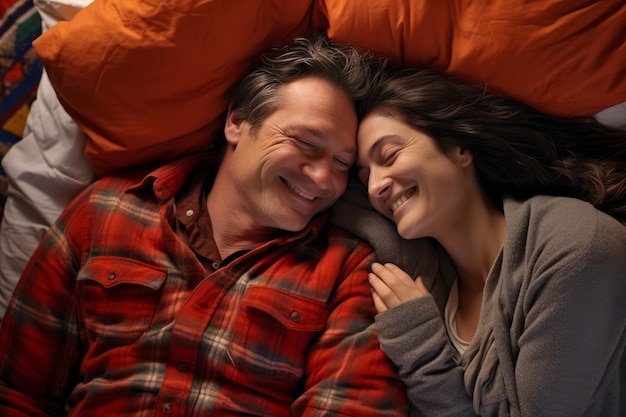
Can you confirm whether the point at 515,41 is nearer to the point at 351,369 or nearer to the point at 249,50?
the point at 249,50

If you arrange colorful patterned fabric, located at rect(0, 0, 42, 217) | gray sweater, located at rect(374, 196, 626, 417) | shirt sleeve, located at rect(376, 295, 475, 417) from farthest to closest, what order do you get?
colorful patterned fabric, located at rect(0, 0, 42, 217)
shirt sleeve, located at rect(376, 295, 475, 417)
gray sweater, located at rect(374, 196, 626, 417)

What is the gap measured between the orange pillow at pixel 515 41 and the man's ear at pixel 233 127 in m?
0.29

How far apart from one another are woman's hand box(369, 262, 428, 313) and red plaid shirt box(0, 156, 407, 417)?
3 cm

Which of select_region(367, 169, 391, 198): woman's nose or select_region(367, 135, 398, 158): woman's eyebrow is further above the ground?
select_region(367, 135, 398, 158): woman's eyebrow

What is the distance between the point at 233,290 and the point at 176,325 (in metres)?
0.14

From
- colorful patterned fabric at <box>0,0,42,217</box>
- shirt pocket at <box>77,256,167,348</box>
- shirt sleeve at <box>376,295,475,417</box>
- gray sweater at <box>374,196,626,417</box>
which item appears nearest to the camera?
gray sweater at <box>374,196,626,417</box>

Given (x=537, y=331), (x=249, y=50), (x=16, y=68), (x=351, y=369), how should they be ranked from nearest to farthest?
(x=537, y=331)
(x=351, y=369)
(x=249, y=50)
(x=16, y=68)

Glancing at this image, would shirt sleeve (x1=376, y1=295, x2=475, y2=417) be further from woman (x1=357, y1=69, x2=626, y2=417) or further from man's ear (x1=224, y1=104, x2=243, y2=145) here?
man's ear (x1=224, y1=104, x2=243, y2=145)

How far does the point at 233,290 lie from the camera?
4.56ft

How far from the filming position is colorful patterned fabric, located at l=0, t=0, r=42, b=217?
5.49 feet

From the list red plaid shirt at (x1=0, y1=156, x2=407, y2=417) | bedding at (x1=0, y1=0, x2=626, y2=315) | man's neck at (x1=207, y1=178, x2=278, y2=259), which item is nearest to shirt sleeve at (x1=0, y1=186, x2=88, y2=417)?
red plaid shirt at (x1=0, y1=156, x2=407, y2=417)

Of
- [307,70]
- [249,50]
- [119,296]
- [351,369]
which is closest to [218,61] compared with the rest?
[249,50]

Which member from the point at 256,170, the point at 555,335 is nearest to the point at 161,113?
the point at 256,170

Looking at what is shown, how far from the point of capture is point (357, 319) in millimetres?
1355
